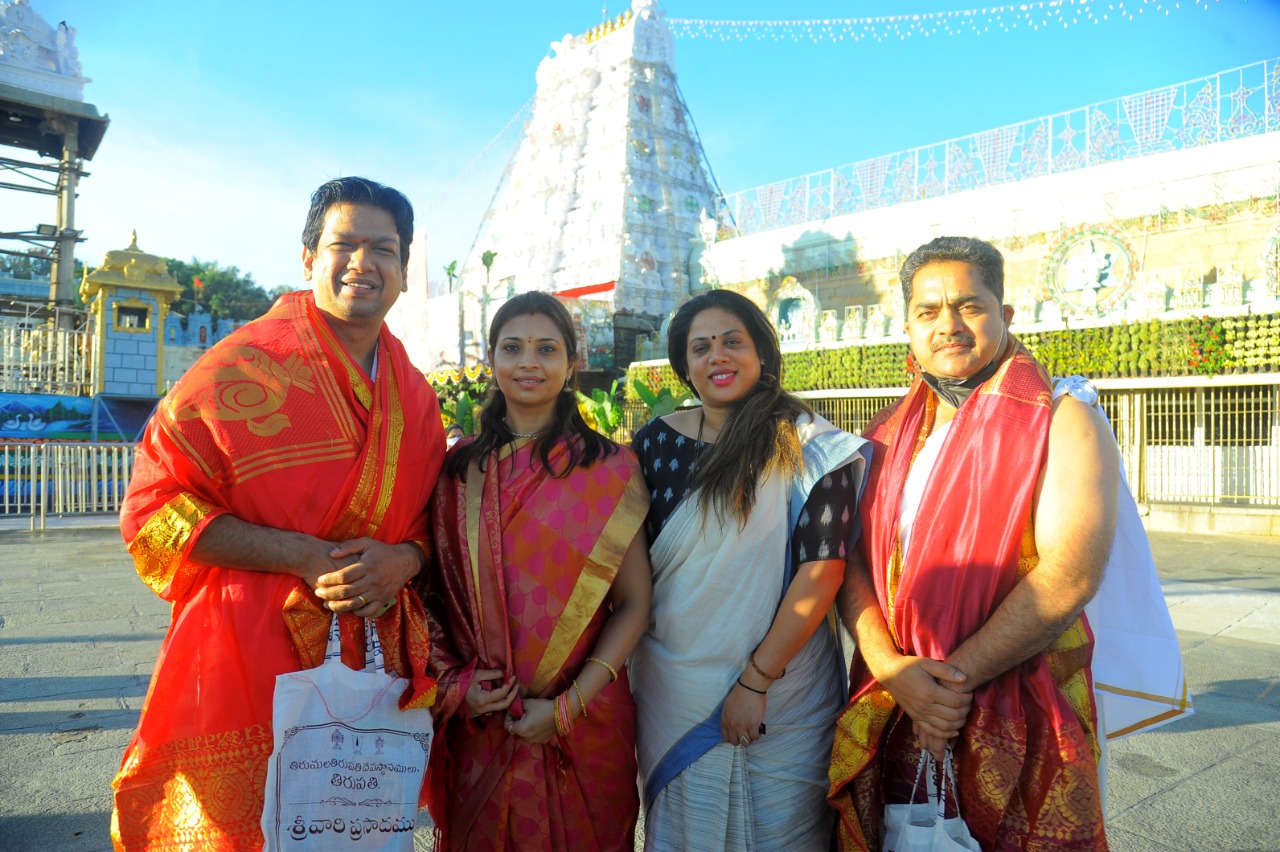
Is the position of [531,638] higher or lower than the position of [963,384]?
lower

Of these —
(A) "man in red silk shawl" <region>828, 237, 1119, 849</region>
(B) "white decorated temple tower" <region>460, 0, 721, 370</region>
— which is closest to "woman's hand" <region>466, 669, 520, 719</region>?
Answer: (A) "man in red silk shawl" <region>828, 237, 1119, 849</region>

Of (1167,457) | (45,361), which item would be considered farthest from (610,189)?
(1167,457)

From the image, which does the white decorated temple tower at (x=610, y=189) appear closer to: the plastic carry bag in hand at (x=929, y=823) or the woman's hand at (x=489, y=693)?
the woman's hand at (x=489, y=693)

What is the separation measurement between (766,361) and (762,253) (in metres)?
18.5

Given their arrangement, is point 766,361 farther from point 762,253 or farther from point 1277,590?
point 762,253

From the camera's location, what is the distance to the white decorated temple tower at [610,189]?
21.0 metres

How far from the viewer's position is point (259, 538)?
168 centimetres

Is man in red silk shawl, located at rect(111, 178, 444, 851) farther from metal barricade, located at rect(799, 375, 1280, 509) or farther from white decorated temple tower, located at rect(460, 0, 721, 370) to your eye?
white decorated temple tower, located at rect(460, 0, 721, 370)

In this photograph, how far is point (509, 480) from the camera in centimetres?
197

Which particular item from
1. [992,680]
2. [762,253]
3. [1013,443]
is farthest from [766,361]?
[762,253]

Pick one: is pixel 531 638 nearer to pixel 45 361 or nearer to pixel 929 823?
pixel 929 823

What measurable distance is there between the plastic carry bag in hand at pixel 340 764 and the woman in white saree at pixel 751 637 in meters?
0.62

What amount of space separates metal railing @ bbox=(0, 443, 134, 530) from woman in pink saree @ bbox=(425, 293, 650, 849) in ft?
34.5

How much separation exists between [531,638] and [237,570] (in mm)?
650
